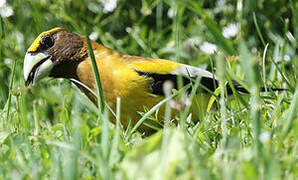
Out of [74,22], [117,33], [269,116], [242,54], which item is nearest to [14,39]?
[74,22]

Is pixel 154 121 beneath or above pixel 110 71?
beneath

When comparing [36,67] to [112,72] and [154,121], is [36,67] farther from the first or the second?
[154,121]

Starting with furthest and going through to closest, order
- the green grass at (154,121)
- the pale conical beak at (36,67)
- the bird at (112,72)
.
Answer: the pale conical beak at (36,67) → the bird at (112,72) → the green grass at (154,121)

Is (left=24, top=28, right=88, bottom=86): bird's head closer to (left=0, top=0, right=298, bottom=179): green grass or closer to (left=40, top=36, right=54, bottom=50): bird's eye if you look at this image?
(left=40, top=36, right=54, bottom=50): bird's eye

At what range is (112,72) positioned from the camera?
3.13 meters

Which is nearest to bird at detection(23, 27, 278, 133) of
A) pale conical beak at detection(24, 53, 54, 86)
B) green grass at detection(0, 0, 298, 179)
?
pale conical beak at detection(24, 53, 54, 86)

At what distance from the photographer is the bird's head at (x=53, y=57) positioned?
3.32m

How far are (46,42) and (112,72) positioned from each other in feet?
1.89

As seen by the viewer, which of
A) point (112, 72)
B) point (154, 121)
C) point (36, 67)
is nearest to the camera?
point (154, 121)

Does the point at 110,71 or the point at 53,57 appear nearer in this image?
the point at 110,71

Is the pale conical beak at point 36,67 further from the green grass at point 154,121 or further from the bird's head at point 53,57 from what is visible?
the green grass at point 154,121

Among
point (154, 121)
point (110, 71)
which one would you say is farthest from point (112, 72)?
point (154, 121)

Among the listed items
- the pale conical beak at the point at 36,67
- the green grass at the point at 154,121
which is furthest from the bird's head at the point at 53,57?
the green grass at the point at 154,121

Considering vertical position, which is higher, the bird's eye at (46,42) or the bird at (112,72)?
the bird's eye at (46,42)
